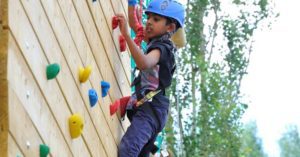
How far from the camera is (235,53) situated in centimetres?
1903

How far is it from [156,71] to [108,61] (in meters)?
0.24

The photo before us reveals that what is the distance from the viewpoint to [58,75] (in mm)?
4242

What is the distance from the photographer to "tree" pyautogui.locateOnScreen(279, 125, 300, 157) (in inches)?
1735

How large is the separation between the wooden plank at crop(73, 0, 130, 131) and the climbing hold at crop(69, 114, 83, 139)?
0.50m

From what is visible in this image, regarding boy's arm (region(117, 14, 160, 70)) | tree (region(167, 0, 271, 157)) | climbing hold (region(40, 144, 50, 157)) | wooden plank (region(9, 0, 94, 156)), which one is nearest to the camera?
wooden plank (region(9, 0, 94, 156))

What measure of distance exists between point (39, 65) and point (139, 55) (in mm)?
1002

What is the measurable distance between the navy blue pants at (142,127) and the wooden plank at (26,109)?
0.96 metres

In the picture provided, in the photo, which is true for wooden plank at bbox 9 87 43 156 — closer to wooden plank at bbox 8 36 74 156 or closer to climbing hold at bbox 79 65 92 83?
wooden plank at bbox 8 36 74 156

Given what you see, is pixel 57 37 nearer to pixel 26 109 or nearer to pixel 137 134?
pixel 26 109

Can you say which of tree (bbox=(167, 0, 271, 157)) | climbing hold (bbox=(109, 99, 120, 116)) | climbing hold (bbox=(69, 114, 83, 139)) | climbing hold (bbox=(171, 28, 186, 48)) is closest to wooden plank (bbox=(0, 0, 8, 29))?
climbing hold (bbox=(69, 114, 83, 139))

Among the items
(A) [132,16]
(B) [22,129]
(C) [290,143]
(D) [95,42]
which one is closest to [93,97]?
(D) [95,42]

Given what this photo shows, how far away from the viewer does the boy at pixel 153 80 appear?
5090 millimetres

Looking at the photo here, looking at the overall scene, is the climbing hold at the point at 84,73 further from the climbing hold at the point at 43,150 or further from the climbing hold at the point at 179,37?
the climbing hold at the point at 179,37

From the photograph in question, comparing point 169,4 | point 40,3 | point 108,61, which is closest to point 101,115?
point 108,61
